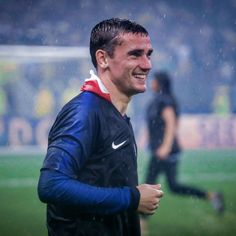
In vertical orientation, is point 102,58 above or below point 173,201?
above

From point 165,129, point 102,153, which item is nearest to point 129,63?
point 102,153

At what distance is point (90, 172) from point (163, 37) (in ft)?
44.8

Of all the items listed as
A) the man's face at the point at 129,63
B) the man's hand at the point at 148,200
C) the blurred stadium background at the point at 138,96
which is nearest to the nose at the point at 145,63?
the man's face at the point at 129,63

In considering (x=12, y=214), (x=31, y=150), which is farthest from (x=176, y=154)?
(x=31, y=150)

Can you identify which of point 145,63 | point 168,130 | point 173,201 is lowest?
point 173,201

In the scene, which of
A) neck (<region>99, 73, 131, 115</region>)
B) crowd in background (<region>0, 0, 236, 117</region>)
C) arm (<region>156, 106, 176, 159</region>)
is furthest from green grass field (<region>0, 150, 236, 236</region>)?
neck (<region>99, 73, 131, 115</region>)

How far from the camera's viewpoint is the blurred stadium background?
37.7 feet

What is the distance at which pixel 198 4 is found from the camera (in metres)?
17.0

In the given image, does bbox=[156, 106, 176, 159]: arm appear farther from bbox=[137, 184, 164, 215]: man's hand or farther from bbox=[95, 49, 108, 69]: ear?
bbox=[137, 184, 164, 215]: man's hand

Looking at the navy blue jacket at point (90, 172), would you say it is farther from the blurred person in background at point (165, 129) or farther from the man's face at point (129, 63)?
the blurred person in background at point (165, 129)

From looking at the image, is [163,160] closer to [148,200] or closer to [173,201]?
[173,201]

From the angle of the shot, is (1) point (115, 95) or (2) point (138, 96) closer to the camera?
(1) point (115, 95)

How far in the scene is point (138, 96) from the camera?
1388 cm

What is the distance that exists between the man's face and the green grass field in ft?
12.6
